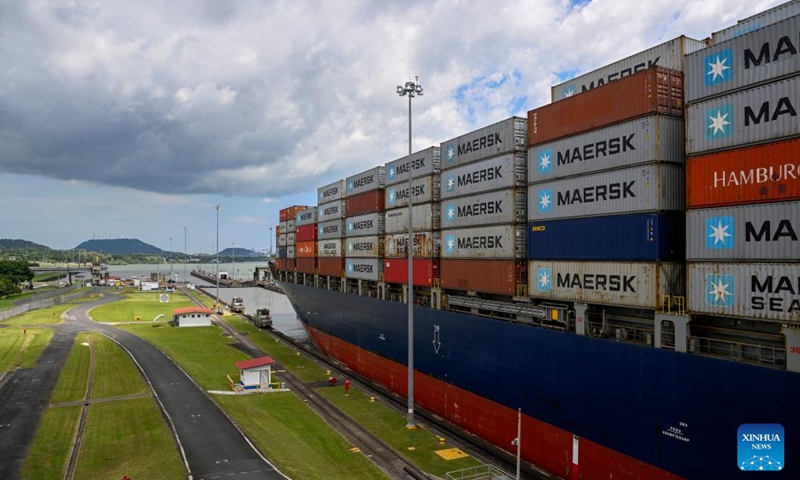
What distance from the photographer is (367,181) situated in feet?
172

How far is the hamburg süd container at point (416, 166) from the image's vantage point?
40.2 metres

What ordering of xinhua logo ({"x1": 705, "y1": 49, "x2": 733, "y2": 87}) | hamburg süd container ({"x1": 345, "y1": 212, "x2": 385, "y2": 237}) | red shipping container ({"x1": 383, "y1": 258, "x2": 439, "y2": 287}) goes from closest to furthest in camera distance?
1. xinhua logo ({"x1": 705, "y1": 49, "x2": 733, "y2": 87})
2. red shipping container ({"x1": 383, "y1": 258, "x2": 439, "y2": 287})
3. hamburg süd container ({"x1": 345, "y1": 212, "x2": 385, "y2": 237})

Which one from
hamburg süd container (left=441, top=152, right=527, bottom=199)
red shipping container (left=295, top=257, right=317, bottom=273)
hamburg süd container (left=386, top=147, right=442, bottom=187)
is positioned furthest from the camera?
red shipping container (left=295, top=257, right=317, bottom=273)

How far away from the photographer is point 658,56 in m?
25.4

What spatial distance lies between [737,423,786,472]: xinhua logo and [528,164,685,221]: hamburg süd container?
371 inches

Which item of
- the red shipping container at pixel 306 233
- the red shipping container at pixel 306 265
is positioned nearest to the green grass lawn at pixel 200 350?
the red shipping container at pixel 306 265

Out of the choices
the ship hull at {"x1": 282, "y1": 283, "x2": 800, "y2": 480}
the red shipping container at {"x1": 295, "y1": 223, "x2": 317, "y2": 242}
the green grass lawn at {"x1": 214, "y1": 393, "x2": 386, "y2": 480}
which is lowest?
the green grass lawn at {"x1": 214, "y1": 393, "x2": 386, "y2": 480}

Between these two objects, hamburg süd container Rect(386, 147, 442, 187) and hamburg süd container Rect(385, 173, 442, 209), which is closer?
hamburg süd container Rect(385, 173, 442, 209)

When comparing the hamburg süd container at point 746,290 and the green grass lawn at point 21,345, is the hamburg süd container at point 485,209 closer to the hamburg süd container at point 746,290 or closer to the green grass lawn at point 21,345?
the hamburg süd container at point 746,290

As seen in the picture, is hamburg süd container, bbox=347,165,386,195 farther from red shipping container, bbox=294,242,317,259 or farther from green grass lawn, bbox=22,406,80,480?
green grass lawn, bbox=22,406,80,480

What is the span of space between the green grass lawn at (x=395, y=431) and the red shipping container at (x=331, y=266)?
55.3ft

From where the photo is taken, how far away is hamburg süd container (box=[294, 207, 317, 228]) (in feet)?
221

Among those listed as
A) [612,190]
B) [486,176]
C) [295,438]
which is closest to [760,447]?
[612,190]

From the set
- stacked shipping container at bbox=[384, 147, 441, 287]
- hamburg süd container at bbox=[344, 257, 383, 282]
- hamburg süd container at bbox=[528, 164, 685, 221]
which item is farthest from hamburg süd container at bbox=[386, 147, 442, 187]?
hamburg süd container at bbox=[528, 164, 685, 221]
